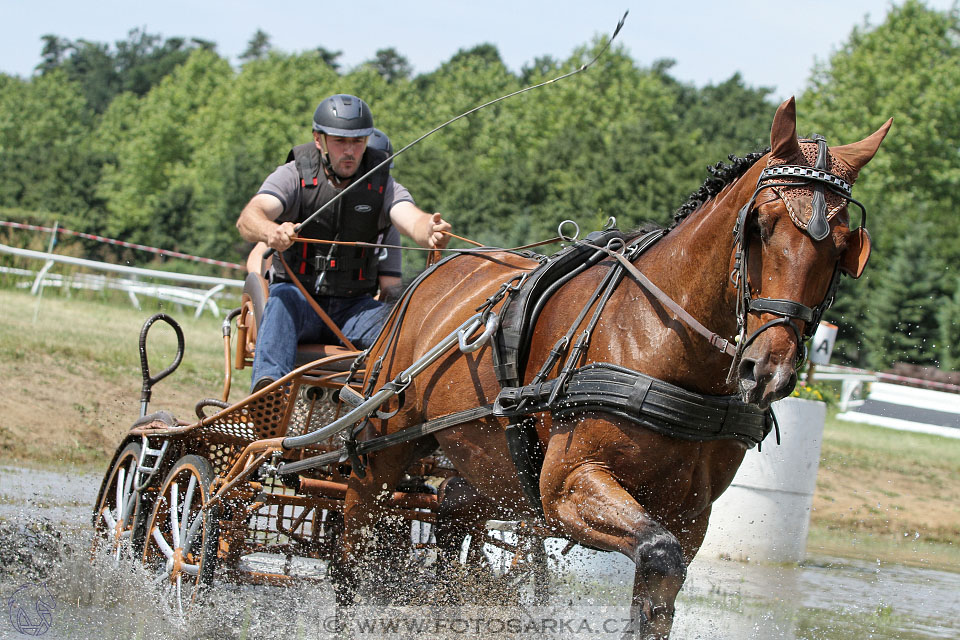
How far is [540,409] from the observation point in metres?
3.83

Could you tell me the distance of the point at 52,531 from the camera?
5770mm

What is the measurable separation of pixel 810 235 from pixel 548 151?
112 feet

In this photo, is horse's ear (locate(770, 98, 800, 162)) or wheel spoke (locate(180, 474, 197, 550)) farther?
wheel spoke (locate(180, 474, 197, 550))

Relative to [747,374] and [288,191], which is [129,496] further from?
[747,374]

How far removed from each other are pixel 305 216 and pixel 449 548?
5.93ft

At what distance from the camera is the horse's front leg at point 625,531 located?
328cm

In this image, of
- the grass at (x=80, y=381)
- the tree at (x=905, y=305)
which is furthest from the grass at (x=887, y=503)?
the tree at (x=905, y=305)

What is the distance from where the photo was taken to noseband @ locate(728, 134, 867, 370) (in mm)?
3100

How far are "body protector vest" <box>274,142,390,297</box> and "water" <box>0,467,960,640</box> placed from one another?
4.89 feet

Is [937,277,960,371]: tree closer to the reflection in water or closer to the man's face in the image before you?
the reflection in water

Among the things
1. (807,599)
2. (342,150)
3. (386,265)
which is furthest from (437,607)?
(807,599)

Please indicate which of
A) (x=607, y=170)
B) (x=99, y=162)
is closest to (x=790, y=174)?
(x=607, y=170)

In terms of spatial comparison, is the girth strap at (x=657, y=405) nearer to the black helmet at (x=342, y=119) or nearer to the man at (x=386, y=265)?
the black helmet at (x=342, y=119)

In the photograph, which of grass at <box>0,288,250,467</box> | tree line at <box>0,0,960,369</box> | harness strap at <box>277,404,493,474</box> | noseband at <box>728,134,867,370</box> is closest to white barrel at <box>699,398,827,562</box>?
harness strap at <box>277,404,493,474</box>
